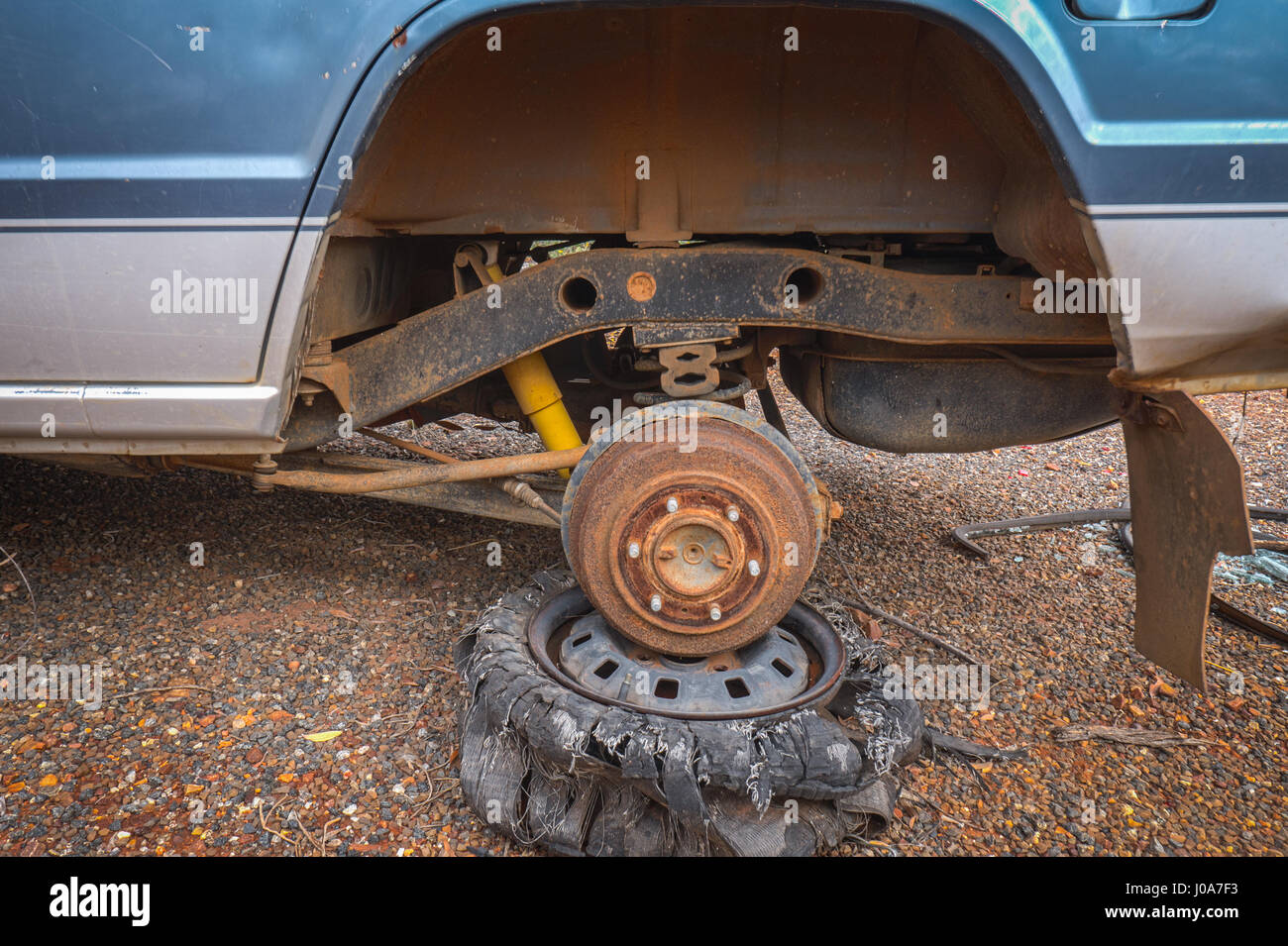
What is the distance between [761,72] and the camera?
6.08ft

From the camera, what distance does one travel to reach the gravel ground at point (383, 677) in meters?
1.75

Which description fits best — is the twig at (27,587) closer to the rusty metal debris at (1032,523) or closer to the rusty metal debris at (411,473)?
the rusty metal debris at (411,473)

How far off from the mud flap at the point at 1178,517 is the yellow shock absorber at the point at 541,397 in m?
1.40

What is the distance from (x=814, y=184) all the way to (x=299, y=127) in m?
1.12

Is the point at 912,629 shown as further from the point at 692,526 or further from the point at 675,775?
the point at 675,775

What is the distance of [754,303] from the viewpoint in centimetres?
194

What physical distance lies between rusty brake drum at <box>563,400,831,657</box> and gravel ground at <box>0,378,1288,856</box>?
55 centimetres

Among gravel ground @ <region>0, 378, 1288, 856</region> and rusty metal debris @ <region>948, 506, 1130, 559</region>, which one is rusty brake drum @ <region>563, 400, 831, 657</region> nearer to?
gravel ground @ <region>0, 378, 1288, 856</region>

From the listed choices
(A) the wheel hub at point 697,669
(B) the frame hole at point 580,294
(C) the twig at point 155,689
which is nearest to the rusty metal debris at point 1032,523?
(A) the wheel hub at point 697,669

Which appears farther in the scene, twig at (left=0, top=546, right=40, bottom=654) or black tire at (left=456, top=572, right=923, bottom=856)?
twig at (left=0, top=546, right=40, bottom=654)

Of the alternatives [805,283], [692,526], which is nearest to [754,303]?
[805,283]

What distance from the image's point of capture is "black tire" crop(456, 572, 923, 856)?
164 cm

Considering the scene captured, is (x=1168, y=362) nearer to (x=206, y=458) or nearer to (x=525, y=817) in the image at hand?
(x=525, y=817)

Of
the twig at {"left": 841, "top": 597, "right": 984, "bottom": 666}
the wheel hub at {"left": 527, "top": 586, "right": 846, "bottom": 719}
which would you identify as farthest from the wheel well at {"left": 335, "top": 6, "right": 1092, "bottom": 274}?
the twig at {"left": 841, "top": 597, "right": 984, "bottom": 666}
